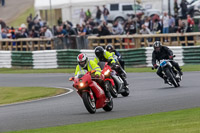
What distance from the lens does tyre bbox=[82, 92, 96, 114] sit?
11945mm

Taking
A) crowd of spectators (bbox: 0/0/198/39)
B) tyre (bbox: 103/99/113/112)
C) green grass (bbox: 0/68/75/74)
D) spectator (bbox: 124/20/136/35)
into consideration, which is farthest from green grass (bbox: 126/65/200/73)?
tyre (bbox: 103/99/113/112)

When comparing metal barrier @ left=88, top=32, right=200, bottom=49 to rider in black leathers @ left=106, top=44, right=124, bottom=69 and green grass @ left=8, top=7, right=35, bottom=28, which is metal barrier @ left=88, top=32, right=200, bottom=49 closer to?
rider in black leathers @ left=106, top=44, right=124, bottom=69

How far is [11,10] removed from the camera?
58.6m

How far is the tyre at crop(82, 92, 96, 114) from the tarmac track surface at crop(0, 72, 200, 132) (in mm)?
136

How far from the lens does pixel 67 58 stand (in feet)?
92.2

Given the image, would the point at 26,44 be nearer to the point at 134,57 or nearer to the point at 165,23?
the point at 165,23

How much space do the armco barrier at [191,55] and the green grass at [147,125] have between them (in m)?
13.4

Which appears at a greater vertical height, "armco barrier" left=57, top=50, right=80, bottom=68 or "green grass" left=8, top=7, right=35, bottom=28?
"green grass" left=8, top=7, right=35, bottom=28

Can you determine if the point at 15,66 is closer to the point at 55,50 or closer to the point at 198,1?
the point at 55,50

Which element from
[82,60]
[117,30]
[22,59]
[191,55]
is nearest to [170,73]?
[82,60]

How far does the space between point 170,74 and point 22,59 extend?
13859mm

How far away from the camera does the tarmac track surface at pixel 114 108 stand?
38.0ft

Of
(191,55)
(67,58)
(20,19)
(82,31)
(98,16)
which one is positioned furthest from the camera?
(20,19)

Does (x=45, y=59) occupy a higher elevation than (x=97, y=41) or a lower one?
lower
